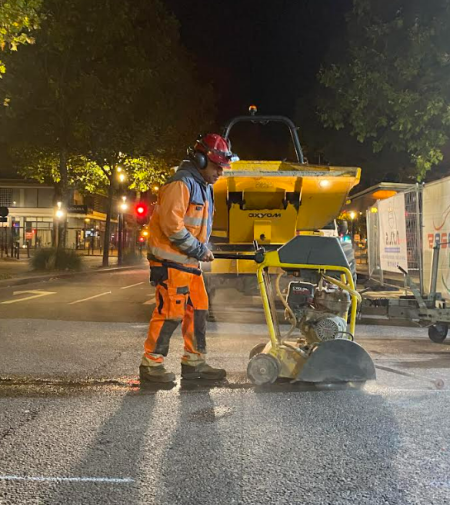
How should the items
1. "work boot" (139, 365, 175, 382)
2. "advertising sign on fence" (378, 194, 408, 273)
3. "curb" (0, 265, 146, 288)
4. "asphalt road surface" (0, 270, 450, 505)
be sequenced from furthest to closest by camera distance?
"curb" (0, 265, 146, 288)
"advertising sign on fence" (378, 194, 408, 273)
"work boot" (139, 365, 175, 382)
"asphalt road surface" (0, 270, 450, 505)

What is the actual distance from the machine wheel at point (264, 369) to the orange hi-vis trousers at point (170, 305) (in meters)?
0.65

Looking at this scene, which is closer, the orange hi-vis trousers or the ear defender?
the orange hi-vis trousers

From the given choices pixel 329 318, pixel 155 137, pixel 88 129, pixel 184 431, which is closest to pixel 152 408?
pixel 184 431

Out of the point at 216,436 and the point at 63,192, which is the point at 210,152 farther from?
the point at 63,192

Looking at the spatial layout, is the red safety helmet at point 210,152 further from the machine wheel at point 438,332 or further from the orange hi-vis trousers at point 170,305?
the machine wheel at point 438,332

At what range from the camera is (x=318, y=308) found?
4504mm

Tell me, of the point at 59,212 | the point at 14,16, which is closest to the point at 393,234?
the point at 14,16

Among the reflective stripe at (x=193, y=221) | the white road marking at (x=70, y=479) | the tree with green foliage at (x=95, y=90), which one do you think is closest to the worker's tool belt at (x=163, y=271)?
the reflective stripe at (x=193, y=221)

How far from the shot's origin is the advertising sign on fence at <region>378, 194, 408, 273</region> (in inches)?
312

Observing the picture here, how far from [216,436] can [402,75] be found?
455 inches

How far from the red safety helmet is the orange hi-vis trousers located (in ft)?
3.25

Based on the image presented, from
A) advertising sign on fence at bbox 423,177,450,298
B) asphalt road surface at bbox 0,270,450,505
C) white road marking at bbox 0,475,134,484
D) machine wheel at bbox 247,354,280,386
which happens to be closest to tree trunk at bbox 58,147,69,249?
asphalt road surface at bbox 0,270,450,505

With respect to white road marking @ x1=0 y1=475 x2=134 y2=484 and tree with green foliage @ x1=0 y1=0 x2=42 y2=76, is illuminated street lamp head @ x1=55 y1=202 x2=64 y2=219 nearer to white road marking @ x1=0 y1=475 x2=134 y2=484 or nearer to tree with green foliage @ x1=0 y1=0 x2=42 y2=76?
tree with green foliage @ x1=0 y1=0 x2=42 y2=76

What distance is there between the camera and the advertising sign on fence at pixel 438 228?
266 inches
